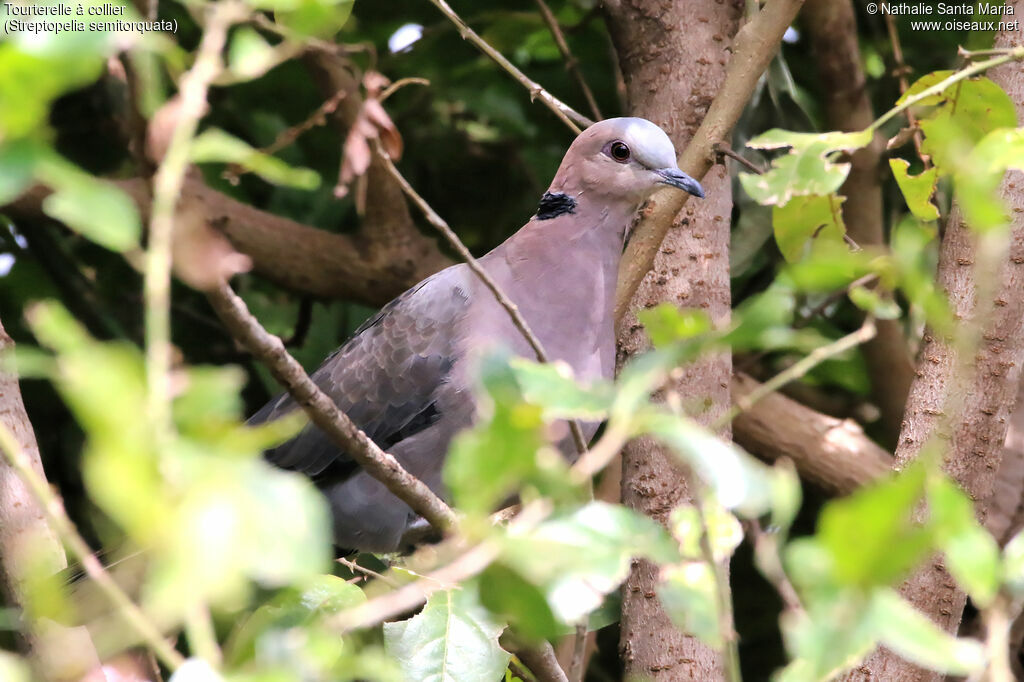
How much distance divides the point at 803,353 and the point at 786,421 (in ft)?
0.98

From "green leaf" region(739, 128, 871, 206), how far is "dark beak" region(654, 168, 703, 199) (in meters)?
0.90

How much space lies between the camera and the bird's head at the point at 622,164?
235cm

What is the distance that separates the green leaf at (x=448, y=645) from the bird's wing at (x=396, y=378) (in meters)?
0.81

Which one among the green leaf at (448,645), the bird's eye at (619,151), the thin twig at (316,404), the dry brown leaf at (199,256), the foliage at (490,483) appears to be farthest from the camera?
the bird's eye at (619,151)

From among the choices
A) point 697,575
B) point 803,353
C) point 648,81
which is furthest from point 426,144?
point 697,575

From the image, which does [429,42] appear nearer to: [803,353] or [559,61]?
[559,61]

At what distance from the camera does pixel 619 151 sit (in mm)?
2449

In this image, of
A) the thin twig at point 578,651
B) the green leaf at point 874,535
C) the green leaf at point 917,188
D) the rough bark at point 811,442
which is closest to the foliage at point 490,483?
the green leaf at point 874,535

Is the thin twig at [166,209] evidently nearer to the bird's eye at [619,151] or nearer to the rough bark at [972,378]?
the rough bark at [972,378]

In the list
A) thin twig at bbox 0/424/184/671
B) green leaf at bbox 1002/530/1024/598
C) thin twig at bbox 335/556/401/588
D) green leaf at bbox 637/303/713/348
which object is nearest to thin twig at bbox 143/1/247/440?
thin twig at bbox 0/424/184/671

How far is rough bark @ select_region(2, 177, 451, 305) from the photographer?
10.2 ft

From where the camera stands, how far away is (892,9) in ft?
10.3

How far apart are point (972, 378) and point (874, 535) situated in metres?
1.54

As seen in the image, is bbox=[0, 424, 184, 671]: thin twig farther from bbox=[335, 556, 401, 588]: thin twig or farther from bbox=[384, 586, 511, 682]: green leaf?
bbox=[384, 586, 511, 682]: green leaf
